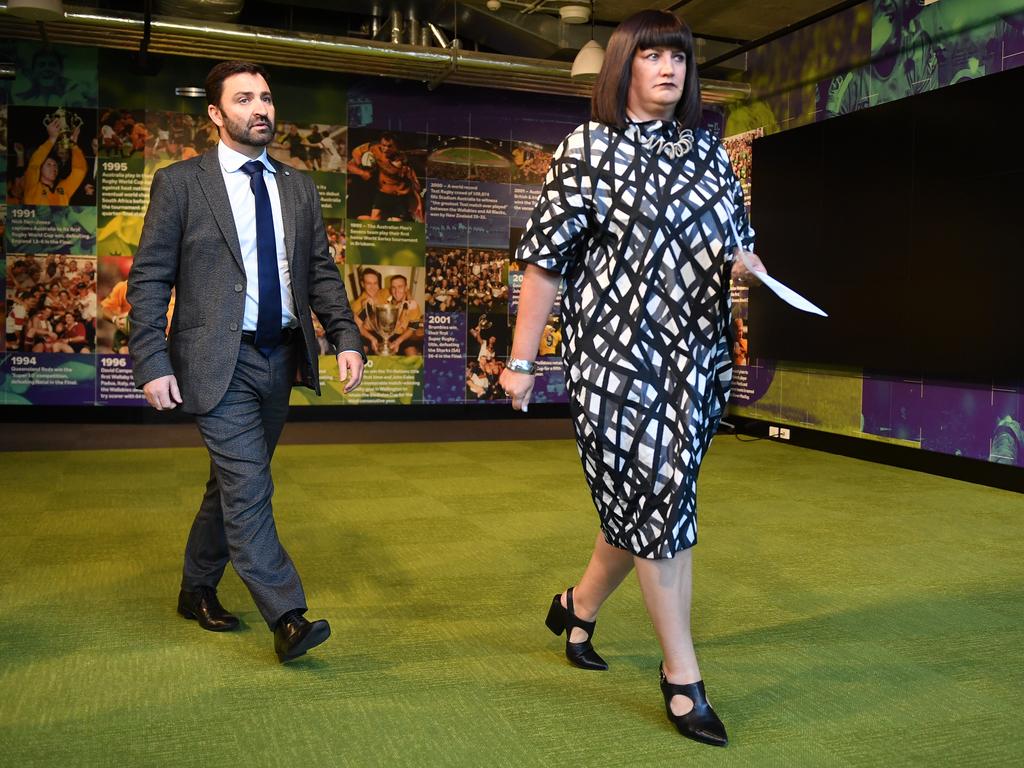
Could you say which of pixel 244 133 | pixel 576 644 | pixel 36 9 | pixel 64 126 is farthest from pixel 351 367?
pixel 64 126

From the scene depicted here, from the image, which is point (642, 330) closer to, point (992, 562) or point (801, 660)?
point (801, 660)

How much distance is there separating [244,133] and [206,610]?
1.44 meters

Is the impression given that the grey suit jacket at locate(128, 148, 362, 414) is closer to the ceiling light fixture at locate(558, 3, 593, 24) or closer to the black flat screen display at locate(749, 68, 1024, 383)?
the black flat screen display at locate(749, 68, 1024, 383)

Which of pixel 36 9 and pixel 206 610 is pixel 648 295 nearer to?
pixel 206 610

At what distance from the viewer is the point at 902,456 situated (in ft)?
23.6

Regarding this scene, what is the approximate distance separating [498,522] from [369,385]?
4.89 meters

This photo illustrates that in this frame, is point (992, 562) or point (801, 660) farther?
point (992, 562)

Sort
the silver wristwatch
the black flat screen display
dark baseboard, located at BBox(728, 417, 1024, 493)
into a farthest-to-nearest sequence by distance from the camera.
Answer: dark baseboard, located at BBox(728, 417, 1024, 493), the black flat screen display, the silver wristwatch

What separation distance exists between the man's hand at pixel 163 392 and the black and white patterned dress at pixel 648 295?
1.08 meters

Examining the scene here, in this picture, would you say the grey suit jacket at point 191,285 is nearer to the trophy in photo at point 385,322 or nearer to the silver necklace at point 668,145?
the silver necklace at point 668,145

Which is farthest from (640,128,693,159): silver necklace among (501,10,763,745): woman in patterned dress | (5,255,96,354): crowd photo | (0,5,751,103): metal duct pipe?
(5,255,96,354): crowd photo

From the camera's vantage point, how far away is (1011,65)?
6.39 meters

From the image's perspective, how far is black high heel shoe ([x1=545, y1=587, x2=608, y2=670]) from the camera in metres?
2.78

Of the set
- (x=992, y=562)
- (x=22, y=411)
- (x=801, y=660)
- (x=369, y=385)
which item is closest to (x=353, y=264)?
(x=369, y=385)
